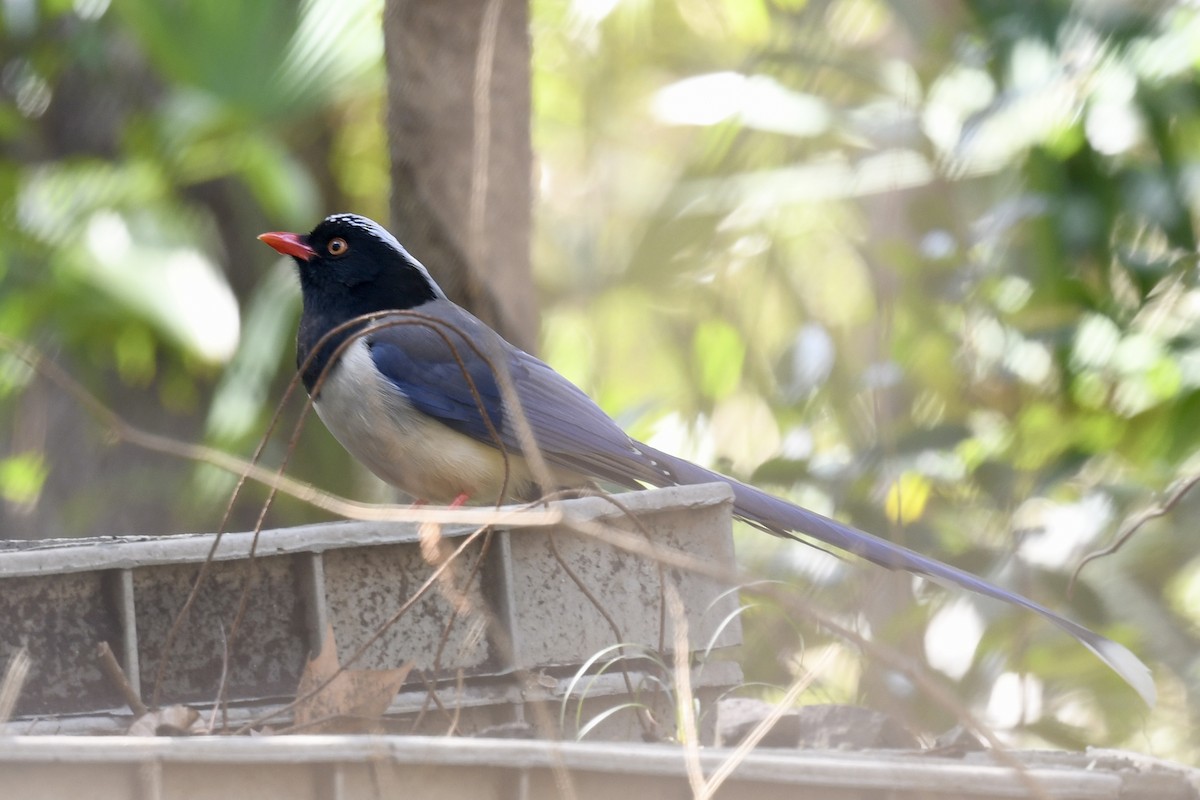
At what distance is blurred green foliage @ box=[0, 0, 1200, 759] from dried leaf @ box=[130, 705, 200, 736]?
2.95 ft

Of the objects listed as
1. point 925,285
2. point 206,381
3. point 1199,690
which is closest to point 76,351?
point 206,381

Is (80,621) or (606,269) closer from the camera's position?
(80,621)

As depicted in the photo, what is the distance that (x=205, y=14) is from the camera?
4832 millimetres

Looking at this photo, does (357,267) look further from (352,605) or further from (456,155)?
(352,605)

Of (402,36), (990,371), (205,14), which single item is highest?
(205,14)

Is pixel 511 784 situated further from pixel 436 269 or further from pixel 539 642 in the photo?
pixel 436 269

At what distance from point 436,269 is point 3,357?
2865 mm

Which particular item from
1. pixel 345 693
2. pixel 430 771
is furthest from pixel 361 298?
pixel 430 771

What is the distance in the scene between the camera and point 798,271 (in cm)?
671

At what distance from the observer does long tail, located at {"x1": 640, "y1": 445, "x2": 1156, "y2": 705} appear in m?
2.66

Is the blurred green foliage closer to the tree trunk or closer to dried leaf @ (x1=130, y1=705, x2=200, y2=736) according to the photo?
the tree trunk

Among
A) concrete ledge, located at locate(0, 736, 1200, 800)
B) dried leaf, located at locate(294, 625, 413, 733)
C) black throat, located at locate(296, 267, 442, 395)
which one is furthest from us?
black throat, located at locate(296, 267, 442, 395)

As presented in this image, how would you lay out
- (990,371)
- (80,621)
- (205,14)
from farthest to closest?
(205,14) → (990,371) → (80,621)

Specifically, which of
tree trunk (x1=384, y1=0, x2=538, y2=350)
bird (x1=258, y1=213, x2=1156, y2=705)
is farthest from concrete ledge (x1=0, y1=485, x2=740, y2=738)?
tree trunk (x1=384, y1=0, x2=538, y2=350)
